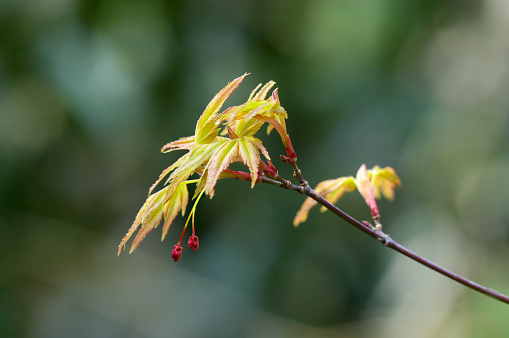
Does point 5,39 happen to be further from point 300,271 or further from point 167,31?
point 300,271

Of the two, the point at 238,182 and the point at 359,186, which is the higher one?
the point at 359,186

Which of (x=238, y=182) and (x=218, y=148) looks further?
(x=238, y=182)

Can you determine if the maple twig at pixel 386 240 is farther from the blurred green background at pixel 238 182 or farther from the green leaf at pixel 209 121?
the blurred green background at pixel 238 182

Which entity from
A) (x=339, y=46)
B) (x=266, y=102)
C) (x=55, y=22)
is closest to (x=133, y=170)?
(x=55, y=22)

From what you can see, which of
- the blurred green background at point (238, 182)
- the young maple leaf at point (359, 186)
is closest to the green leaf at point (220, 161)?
the young maple leaf at point (359, 186)

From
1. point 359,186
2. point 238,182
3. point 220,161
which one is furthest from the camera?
point 238,182

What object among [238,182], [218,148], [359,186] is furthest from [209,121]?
[238,182]

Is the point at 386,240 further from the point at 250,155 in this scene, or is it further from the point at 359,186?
the point at 250,155

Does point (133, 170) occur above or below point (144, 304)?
above
